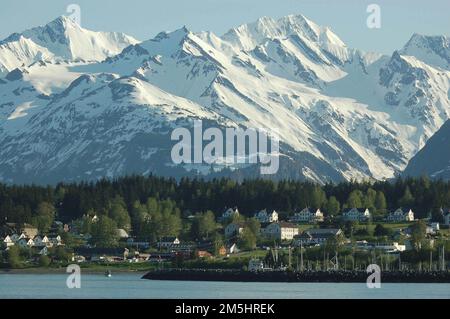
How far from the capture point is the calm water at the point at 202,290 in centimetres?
15325

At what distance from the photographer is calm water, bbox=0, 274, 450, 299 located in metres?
153

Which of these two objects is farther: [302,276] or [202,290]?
[302,276]

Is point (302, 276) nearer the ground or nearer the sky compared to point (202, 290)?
nearer the sky

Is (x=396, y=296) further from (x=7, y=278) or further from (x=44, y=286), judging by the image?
(x=7, y=278)

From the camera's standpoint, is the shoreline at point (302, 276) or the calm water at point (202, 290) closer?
the calm water at point (202, 290)

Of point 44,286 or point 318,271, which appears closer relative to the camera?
point 44,286

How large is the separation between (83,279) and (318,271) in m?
31.1

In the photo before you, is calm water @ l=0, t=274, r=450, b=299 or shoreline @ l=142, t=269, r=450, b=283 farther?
shoreline @ l=142, t=269, r=450, b=283

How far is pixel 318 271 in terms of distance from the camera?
190 meters

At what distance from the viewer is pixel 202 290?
166 metres

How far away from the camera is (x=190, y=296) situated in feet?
501
